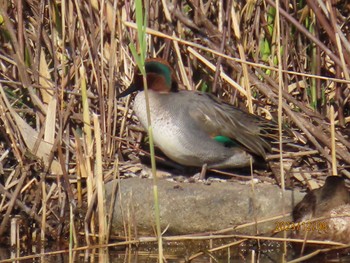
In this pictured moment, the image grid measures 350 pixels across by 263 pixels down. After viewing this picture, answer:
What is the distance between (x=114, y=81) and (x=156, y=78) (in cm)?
31

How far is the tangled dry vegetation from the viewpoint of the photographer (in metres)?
5.70

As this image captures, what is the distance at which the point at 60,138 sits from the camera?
5.74 m

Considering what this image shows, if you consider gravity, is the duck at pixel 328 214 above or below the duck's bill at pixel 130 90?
below

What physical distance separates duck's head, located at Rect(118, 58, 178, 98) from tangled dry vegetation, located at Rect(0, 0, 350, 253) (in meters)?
0.15

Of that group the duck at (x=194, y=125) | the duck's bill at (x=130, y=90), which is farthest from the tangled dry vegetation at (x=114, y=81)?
the duck at (x=194, y=125)

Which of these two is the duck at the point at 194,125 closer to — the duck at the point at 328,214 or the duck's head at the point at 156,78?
the duck's head at the point at 156,78

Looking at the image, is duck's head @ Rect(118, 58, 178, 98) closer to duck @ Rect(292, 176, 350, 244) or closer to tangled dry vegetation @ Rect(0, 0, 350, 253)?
tangled dry vegetation @ Rect(0, 0, 350, 253)

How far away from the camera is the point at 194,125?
5816 mm

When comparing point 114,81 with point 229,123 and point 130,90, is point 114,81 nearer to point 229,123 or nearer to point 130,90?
point 130,90

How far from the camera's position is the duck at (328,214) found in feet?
16.9

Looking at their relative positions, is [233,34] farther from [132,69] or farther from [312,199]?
[312,199]

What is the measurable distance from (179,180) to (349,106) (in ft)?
4.55

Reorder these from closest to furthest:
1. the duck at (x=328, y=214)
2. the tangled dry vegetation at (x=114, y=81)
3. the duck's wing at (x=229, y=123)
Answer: the duck at (x=328, y=214)
the tangled dry vegetation at (x=114, y=81)
the duck's wing at (x=229, y=123)

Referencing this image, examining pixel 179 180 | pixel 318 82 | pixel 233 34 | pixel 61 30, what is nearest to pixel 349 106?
pixel 318 82
